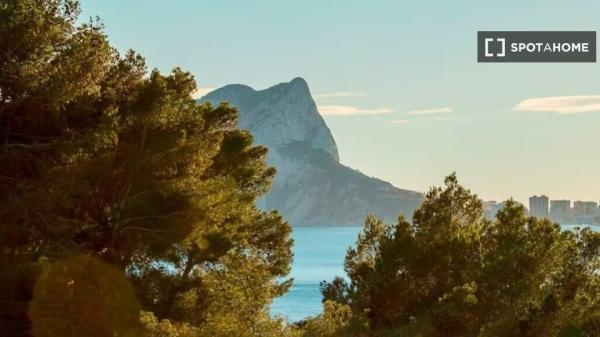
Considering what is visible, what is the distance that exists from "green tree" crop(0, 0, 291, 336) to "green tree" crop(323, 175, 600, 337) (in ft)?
8.90

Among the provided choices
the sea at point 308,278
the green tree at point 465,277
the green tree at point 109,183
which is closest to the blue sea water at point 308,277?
the sea at point 308,278

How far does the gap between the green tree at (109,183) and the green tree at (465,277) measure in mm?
2713

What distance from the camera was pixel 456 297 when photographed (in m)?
18.5

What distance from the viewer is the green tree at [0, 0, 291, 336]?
16234mm

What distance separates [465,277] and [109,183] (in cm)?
815

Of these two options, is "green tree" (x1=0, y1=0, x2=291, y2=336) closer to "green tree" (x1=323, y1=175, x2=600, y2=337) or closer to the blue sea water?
"green tree" (x1=323, y1=175, x2=600, y2=337)

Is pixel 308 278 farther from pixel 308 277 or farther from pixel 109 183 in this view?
pixel 109 183

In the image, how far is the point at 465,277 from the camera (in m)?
19.5

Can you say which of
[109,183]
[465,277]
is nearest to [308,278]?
[465,277]

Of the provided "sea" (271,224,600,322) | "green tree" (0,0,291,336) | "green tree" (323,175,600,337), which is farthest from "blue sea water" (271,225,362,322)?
"green tree" (0,0,291,336)

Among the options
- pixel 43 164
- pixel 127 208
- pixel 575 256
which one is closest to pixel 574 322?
pixel 575 256

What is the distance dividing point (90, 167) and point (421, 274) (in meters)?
7.57

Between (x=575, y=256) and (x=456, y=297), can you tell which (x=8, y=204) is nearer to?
(x=456, y=297)

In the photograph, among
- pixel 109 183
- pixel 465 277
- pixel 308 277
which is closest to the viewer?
pixel 109 183
